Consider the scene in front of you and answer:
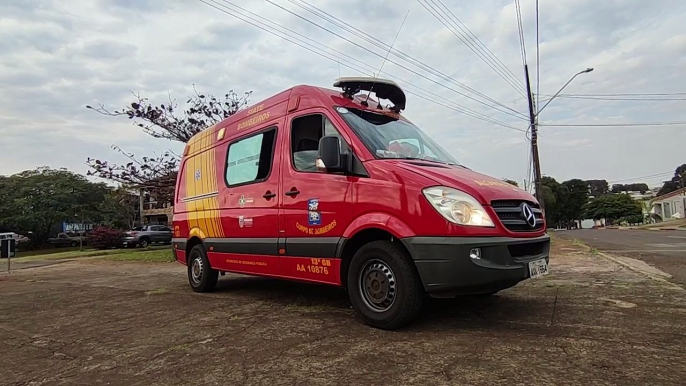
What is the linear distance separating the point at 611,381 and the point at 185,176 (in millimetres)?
6701

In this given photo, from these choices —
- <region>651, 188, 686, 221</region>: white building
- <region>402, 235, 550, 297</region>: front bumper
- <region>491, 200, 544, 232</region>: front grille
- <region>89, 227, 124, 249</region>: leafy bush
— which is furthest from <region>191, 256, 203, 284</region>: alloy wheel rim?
<region>651, 188, 686, 221</region>: white building

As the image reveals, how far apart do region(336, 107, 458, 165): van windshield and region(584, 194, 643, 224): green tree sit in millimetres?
77736

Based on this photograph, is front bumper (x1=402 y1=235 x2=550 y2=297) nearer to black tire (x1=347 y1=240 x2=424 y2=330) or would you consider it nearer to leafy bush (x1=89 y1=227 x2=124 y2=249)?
black tire (x1=347 y1=240 x2=424 y2=330)

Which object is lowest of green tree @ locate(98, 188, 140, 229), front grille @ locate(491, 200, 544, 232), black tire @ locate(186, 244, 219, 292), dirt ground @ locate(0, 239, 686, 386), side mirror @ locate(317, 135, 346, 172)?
dirt ground @ locate(0, 239, 686, 386)

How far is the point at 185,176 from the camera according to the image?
776 cm

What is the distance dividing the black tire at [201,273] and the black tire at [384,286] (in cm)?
317

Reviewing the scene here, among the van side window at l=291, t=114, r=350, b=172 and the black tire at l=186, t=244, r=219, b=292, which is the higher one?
the van side window at l=291, t=114, r=350, b=172

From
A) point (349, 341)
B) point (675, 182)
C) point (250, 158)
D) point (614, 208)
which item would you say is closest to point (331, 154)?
point (349, 341)

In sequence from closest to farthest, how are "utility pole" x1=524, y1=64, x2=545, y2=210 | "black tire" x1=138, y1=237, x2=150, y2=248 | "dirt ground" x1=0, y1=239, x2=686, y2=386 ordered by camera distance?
"dirt ground" x1=0, y1=239, x2=686, y2=386, "utility pole" x1=524, y1=64, x2=545, y2=210, "black tire" x1=138, y1=237, x2=150, y2=248

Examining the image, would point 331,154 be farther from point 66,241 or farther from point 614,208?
point 614,208

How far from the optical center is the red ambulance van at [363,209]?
3631mm

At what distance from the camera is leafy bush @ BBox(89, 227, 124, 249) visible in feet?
103

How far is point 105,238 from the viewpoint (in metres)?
31.4

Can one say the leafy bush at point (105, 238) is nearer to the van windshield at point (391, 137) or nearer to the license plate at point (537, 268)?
the van windshield at point (391, 137)
